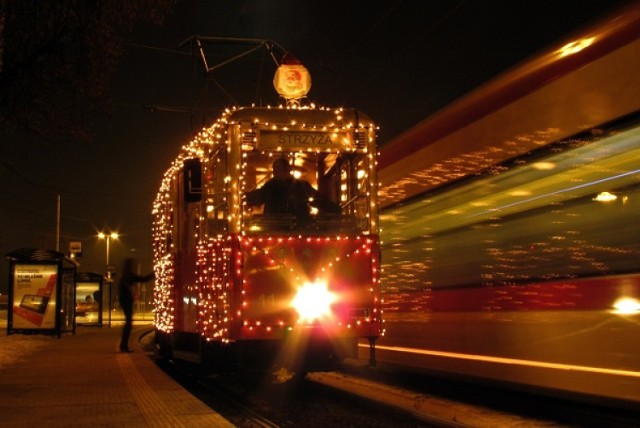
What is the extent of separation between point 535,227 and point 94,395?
510 cm

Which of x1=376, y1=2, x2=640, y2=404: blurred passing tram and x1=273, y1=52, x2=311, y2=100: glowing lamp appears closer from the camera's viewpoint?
x1=376, y1=2, x2=640, y2=404: blurred passing tram

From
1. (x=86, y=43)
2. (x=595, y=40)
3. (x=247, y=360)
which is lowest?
(x=247, y=360)

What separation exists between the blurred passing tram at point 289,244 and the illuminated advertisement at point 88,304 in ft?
67.9

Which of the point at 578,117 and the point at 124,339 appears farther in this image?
the point at 124,339

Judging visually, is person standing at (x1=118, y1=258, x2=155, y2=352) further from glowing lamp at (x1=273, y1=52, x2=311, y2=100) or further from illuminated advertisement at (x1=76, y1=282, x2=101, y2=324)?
illuminated advertisement at (x1=76, y1=282, x2=101, y2=324)

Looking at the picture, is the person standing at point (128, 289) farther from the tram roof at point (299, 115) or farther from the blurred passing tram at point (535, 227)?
the tram roof at point (299, 115)

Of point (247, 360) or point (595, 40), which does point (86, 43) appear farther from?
point (595, 40)

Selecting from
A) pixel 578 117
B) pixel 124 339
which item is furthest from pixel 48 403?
pixel 124 339

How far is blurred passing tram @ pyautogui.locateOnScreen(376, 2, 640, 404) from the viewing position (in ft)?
20.6

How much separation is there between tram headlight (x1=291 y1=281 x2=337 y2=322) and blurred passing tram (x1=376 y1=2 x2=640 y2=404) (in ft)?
4.29

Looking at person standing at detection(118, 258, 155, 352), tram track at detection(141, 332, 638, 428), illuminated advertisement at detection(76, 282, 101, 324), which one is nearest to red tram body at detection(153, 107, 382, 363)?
tram track at detection(141, 332, 638, 428)

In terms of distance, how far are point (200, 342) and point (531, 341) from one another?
4.43m

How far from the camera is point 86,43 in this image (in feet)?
42.4

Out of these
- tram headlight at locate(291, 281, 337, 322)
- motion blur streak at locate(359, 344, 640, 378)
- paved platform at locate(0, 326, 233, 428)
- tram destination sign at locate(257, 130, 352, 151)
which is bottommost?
paved platform at locate(0, 326, 233, 428)
